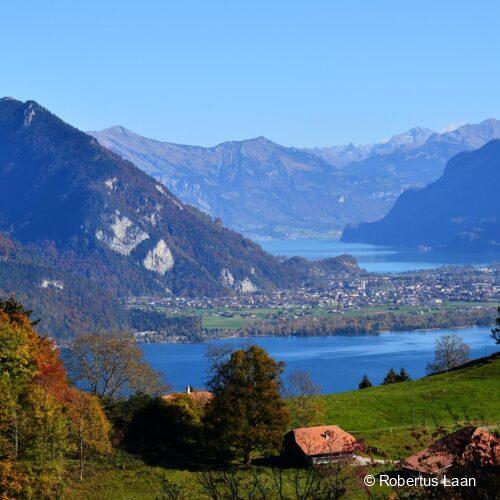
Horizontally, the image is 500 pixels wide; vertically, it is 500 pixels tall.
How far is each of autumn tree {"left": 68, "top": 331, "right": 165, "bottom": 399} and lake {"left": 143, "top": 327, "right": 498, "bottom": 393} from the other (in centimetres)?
6575

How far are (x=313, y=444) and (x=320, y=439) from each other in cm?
67

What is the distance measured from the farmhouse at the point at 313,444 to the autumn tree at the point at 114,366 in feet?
54.5

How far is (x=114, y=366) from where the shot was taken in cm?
6006

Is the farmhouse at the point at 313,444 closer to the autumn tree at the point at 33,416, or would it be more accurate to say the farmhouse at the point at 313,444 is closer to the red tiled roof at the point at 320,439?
the red tiled roof at the point at 320,439

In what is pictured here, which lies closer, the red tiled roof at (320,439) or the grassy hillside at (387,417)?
the grassy hillside at (387,417)

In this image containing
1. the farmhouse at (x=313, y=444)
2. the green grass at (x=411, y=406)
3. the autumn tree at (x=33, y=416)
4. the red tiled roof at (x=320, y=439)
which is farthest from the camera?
the green grass at (x=411, y=406)

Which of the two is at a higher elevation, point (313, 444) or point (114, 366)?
point (114, 366)

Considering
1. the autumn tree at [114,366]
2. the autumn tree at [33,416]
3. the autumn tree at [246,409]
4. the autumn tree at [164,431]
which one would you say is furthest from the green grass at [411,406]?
the autumn tree at [33,416]

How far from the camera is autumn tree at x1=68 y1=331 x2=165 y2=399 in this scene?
60.1 metres

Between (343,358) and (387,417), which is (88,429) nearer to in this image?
(387,417)

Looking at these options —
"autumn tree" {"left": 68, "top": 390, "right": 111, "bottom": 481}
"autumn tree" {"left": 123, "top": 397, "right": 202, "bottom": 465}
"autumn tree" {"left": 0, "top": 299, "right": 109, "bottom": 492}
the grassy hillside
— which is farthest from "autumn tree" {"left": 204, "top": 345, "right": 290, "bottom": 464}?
"autumn tree" {"left": 0, "top": 299, "right": 109, "bottom": 492}

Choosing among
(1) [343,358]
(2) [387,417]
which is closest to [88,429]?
(2) [387,417]

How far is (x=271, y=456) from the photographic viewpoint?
1802 inches

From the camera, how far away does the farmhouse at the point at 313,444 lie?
4266cm
